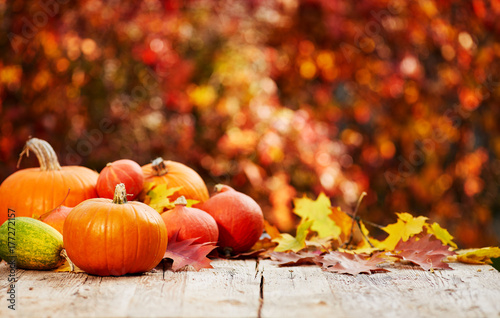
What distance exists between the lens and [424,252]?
1691 millimetres

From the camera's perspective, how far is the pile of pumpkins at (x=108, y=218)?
1.50 meters

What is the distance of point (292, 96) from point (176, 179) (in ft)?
8.59

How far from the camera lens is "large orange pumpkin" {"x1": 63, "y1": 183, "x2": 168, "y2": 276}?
1.49 meters

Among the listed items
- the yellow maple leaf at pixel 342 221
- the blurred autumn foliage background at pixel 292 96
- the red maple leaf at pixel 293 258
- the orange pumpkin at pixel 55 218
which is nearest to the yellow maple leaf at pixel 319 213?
the yellow maple leaf at pixel 342 221

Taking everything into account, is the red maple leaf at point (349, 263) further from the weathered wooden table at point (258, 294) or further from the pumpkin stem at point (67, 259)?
the pumpkin stem at point (67, 259)

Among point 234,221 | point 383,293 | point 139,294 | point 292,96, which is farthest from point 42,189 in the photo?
point 292,96

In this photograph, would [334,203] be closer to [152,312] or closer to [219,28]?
[219,28]

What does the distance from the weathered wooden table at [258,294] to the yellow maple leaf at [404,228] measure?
0.15 meters

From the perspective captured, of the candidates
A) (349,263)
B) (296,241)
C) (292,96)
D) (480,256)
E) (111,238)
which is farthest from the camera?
(292,96)

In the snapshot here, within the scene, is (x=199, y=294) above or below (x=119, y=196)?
below

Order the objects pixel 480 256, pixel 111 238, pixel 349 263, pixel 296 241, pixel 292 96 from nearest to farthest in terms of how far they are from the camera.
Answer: pixel 111 238 → pixel 349 263 → pixel 480 256 → pixel 296 241 → pixel 292 96

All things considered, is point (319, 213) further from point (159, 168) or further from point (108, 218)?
point (108, 218)

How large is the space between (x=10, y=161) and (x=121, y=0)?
128cm

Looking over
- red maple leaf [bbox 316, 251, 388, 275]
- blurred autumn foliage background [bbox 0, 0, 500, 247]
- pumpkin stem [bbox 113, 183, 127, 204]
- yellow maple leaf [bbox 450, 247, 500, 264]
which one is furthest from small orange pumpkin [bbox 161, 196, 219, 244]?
blurred autumn foliage background [bbox 0, 0, 500, 247]
